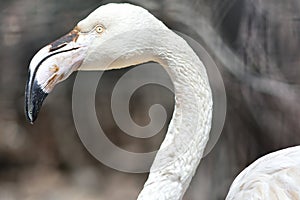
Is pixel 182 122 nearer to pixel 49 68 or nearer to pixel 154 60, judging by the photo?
pixel 154 60

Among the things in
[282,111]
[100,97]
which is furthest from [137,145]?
[282,111]

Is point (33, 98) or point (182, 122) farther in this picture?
point (182, 122)

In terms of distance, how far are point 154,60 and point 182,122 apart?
0.49 ft

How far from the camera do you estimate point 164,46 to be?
52.3 inches

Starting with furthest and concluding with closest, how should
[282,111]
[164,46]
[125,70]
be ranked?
[125,70] < [282,111] < [164,46]

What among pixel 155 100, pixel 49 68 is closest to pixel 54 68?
pixel 49 68

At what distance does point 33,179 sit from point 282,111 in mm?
1148

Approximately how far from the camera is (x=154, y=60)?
1.36 metres

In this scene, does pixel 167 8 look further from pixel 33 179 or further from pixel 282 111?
pixel 33 179

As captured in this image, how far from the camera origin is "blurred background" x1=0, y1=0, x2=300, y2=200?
2.32 metres

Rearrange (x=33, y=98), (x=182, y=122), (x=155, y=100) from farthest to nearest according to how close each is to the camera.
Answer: (x=155, y=100) → (x=182, y=122) → (x=33, y=98)

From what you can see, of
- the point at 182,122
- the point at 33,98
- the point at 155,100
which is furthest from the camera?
the point at 155,100

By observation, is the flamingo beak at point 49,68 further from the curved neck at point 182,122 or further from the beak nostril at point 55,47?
the curved neck at point 182,122

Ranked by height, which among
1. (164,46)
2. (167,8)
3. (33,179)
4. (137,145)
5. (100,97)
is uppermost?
(164,46)
